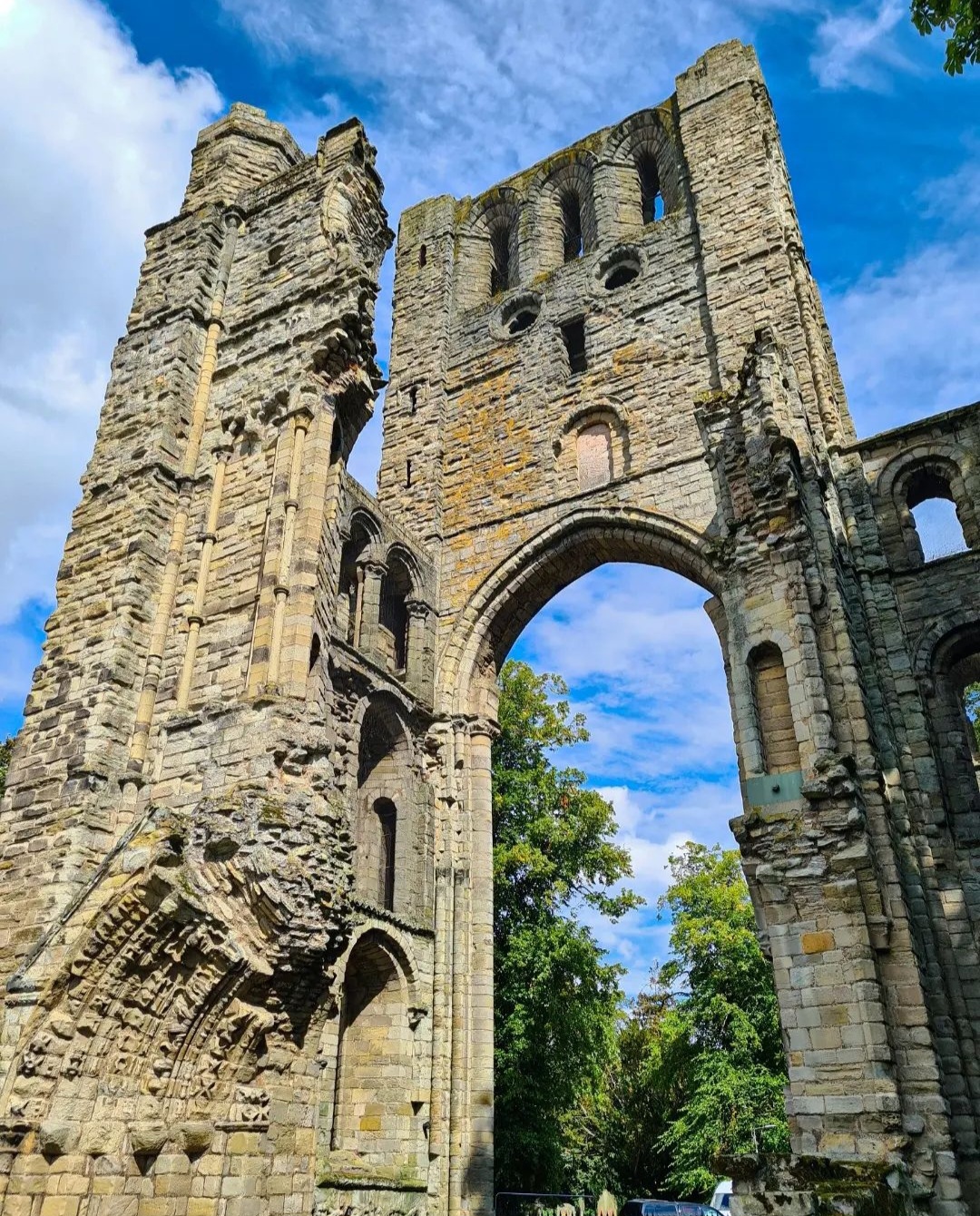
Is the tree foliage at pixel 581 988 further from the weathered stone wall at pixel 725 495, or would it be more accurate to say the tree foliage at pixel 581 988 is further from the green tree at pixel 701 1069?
the weathered stone wall at pixel 725 495

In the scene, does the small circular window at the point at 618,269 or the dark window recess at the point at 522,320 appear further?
the dark window recess at the point at 522,320

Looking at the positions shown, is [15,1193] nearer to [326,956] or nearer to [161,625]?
[326,956]

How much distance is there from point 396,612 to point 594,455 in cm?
353

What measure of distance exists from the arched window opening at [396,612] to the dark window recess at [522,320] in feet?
17.0

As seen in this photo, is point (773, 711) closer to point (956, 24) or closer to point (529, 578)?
point (529, 578)

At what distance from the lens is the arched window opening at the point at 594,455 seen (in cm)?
1357

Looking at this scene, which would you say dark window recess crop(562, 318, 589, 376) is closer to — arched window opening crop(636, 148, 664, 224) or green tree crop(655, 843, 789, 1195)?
arched window opening crop(636, 148, 664, 224)

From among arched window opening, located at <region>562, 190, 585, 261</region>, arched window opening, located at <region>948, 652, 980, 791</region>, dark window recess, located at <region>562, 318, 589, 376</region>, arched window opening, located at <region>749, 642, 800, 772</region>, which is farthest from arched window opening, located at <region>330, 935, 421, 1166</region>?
arched window opening, located at <region>562, 190, 585, 261</region>

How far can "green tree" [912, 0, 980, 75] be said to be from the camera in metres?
4.88

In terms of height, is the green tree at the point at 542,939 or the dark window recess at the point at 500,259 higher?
the dark window recess at the point at 500,259

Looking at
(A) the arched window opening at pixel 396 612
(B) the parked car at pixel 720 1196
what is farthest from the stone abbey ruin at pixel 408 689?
(B) the parked car at pixel 720 1196

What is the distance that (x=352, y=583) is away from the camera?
41.5 feet

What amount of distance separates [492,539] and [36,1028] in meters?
9.32

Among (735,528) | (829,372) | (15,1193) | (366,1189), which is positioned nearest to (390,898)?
(366,1189)
